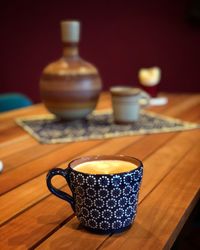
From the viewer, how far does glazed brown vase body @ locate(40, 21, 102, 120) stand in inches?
55.3

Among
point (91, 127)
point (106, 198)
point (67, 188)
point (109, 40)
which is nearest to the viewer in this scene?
point (106, 198)

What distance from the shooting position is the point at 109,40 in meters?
3.24

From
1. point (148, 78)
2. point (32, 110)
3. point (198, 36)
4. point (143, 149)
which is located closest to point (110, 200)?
point (143, 149)

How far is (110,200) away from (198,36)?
2.55 meters

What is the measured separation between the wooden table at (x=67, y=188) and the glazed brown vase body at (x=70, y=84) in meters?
0.17

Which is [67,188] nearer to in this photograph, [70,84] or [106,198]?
[106,198]

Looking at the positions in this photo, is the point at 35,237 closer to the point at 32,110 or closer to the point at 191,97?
the point at 32,110

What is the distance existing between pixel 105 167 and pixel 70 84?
772 mm

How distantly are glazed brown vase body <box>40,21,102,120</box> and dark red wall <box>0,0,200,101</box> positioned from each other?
68.5 inches

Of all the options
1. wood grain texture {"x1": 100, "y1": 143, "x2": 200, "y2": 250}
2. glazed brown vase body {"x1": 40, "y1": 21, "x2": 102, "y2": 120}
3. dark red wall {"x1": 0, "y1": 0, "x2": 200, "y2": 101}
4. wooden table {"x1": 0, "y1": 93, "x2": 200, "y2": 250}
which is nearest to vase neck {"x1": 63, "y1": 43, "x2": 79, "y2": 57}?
glazed brown vase body {"x1": 40, "y1": 21, "x2": 102, "y2": 120}

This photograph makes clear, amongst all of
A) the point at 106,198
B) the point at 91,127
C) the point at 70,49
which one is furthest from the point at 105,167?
the point at 70,49

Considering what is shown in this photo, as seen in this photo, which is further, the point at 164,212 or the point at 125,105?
the point at 125,105

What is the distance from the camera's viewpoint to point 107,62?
3.28 m

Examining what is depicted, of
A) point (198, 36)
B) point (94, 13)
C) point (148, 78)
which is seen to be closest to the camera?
point (148, 78)
